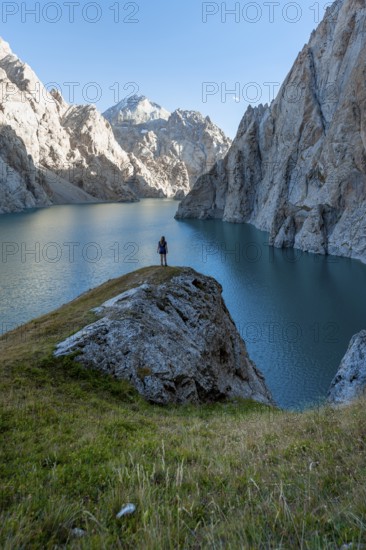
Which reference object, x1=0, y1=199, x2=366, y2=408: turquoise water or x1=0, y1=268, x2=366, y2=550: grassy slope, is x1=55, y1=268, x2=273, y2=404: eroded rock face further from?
x1=0, y1=199, x2=366, y2=408: turquoise water

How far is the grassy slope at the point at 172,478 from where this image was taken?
13.4ft

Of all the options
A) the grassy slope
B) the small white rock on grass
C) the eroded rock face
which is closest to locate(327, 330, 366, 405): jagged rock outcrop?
the eroded rock face

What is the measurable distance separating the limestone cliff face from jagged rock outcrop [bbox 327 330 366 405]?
149ft

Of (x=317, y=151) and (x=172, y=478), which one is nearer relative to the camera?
(x=172, y=478)

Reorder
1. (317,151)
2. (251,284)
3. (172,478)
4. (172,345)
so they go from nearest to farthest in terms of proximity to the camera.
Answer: (172,478) < (172,345) < (251,284) < (317,151)

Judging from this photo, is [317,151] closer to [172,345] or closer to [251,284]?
[251,284]

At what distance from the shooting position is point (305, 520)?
4.18 m

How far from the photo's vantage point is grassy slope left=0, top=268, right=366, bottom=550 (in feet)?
13.4

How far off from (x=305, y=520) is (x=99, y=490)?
2.90m

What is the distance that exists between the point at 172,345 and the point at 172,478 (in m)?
10.7

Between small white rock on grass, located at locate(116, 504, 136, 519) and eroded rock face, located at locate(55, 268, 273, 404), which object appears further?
eroded rock face, located at locate(55, 268, 273, 404)

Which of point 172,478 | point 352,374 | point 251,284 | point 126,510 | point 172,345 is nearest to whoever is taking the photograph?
point 126,510

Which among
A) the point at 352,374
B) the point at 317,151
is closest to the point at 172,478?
the point at 352,374

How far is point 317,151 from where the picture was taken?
7881cm
